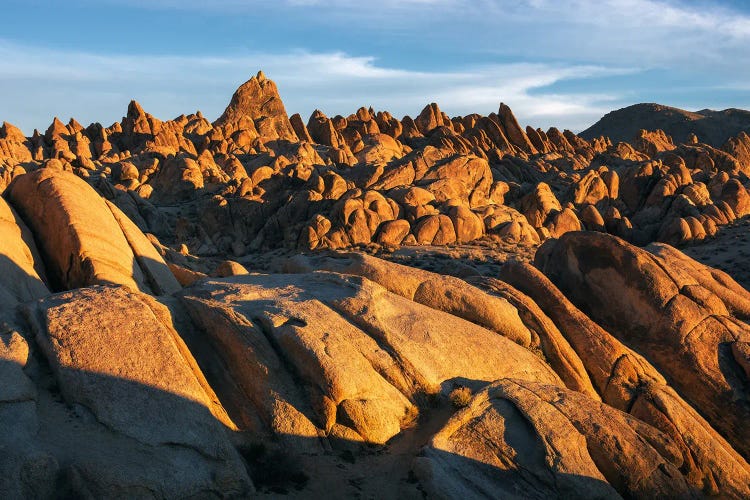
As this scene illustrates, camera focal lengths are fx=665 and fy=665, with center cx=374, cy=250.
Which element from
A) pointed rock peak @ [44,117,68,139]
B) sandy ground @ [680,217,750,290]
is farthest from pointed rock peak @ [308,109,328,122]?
sandy ground @ [680,217,750,290]

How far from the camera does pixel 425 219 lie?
4906 centimetres

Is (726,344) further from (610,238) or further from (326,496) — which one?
(326,496)

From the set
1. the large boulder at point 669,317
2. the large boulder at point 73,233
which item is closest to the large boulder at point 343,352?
the large boulder at point 73,233

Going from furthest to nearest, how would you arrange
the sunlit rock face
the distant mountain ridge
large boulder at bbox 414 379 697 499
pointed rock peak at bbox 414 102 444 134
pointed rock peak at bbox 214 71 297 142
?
the distant mountain ridge → pointed rock peak at bbox 414 102 444 134 → pointed rock peak at bbox 214 71 297 142 → large boulder at bbox 414 379 697 499 → the sunlit rock face

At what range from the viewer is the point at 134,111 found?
341ft

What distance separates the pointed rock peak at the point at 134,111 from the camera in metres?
103

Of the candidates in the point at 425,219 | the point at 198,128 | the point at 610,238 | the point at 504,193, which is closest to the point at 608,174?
the point at 504,193

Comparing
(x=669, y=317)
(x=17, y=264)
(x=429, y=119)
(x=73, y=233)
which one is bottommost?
(x=669, y=317)

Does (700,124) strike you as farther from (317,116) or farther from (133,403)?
(133,403)

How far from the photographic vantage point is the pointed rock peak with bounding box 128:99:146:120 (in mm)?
103125

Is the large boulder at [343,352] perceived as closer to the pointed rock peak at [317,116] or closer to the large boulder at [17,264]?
the large boulder at [17,264]

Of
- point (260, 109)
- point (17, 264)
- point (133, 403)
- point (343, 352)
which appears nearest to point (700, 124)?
point (260, 109)

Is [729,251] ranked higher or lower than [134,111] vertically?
lower

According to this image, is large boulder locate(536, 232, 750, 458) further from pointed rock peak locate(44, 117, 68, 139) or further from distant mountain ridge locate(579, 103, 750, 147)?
distant mountain ridge locate(579, 103, 750, 147)
